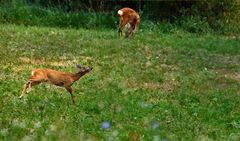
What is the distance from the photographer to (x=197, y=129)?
7453 mm

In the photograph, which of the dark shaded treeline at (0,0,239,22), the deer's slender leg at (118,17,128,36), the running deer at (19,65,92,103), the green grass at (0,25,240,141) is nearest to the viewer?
the green grass at (0,25,240,141)

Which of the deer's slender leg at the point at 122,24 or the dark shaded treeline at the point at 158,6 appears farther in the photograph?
the dark shaded treeline at the point at 158,6

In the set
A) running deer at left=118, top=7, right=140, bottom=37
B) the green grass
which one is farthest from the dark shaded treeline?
running deer at left=118, top=7, right=140, bottom=37

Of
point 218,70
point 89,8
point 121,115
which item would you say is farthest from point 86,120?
point 89,8

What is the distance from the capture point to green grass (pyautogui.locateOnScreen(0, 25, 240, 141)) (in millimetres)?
6913

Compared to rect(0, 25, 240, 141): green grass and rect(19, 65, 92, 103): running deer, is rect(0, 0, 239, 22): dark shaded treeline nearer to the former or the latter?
rect(0, 25, 240, 141): green grass

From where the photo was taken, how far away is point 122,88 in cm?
1007

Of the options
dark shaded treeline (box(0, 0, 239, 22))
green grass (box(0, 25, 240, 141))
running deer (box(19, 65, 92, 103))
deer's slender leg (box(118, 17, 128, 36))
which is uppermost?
running deer (box(19, 65, 92, 103))

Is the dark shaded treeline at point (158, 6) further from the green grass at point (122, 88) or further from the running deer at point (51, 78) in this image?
the running deer at point (51, 78)

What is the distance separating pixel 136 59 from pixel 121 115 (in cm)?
568

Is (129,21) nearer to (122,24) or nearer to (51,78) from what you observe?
(122,24)

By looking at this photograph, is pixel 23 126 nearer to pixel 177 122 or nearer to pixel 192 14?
pixel 177 122

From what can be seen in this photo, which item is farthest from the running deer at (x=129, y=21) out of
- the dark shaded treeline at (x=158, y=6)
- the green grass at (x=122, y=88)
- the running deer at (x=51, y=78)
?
the running deer at (x=51, y=78)

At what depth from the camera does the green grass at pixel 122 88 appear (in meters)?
6.91
